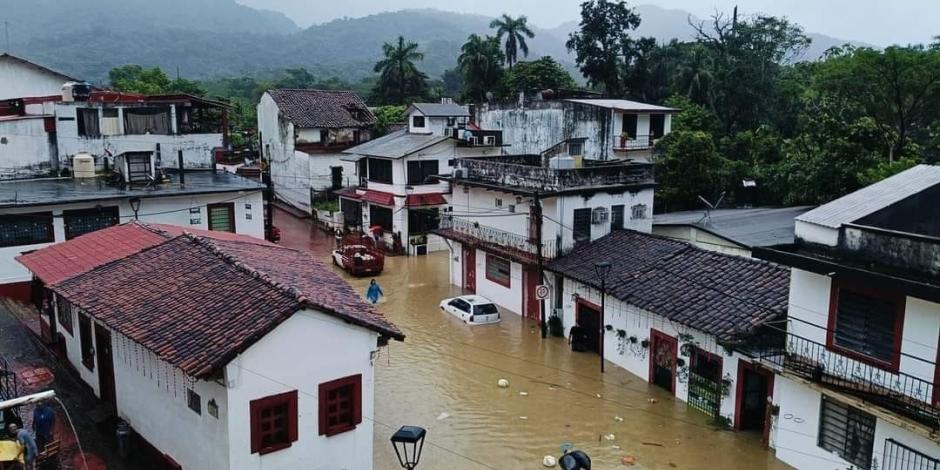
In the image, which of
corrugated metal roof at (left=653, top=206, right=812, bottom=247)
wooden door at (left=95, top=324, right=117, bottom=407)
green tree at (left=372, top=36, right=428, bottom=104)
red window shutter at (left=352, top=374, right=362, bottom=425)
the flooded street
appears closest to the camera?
red window shutter at (left=352, top=374, right=362, bottom=425)

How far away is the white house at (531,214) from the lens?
2905 centimetres

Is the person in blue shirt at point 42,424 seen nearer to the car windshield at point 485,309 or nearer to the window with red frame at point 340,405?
the window with red frame at point 340,405

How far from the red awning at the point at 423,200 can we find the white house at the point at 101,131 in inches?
408

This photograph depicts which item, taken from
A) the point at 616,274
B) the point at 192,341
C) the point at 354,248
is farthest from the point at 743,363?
the point at 354,248

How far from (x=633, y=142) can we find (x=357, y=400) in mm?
35323

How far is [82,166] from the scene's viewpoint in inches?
1371

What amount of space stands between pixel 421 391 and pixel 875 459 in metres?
12.6

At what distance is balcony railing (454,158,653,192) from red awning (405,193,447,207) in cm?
854

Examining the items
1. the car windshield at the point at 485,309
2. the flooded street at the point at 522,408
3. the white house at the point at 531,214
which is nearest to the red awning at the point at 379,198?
the white house at the point at 531,214

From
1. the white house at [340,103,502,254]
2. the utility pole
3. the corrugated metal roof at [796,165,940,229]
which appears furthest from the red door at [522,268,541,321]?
the corrugated metal roof at [796,165,940,229]

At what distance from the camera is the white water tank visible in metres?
34.7

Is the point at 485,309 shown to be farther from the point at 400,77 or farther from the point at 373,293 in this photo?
the point at 400,77

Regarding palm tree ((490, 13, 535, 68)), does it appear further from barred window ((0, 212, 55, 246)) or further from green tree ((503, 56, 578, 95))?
barred window ((0, 212, 55, 246))

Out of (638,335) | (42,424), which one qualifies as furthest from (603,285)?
(42,424)
